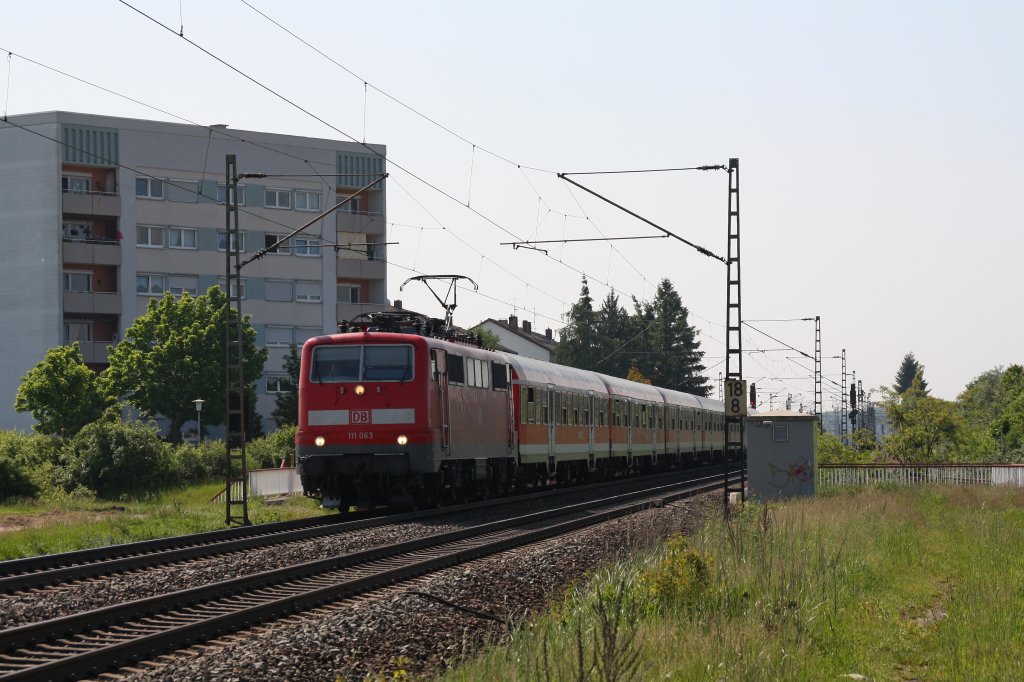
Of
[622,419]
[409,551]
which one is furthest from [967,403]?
[409,551]

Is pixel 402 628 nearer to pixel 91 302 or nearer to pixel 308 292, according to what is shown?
pixel 91 302

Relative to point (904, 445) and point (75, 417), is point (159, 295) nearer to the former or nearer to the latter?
point (75, 417)

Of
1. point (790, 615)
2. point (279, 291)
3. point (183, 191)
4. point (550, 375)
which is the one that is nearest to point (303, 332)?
point (279, 291)

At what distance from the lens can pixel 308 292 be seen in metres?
84.2

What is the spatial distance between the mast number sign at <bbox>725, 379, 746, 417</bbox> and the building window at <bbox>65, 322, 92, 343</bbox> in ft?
188

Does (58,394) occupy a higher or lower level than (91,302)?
lower

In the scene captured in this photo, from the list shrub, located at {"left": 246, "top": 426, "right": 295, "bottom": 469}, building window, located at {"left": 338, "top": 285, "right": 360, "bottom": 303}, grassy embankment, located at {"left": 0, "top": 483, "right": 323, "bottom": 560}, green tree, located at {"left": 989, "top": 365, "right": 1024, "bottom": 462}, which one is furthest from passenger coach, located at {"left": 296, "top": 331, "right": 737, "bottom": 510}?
building window, located at {"left": 338, "top": 285, "right": 360, "bottom": 303}

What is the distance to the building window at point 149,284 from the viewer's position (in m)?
78.1

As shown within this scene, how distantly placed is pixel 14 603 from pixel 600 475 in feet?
102

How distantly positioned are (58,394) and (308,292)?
2303 cm

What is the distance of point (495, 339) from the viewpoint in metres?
105

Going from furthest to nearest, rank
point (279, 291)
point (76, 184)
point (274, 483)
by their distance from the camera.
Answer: point (279, 291) < point (76, 184) < point (274, 483)

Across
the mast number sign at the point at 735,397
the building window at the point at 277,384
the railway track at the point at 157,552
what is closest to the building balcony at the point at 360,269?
the building window at the point at 277,384

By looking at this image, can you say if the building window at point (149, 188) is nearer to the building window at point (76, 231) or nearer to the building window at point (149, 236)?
the building window at point (149, 236)
